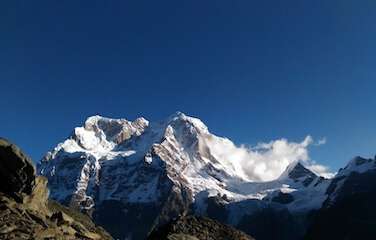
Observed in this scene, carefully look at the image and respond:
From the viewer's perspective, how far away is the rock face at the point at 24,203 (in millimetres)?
51469

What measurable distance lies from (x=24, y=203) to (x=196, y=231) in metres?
22.0

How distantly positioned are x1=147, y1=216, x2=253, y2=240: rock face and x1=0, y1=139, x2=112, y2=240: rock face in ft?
37.4

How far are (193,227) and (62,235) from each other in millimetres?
14221

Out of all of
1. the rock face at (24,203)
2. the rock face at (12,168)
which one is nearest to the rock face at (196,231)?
the rock face at (24,203)

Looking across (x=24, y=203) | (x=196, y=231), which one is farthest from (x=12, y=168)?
(x=196, y=231)

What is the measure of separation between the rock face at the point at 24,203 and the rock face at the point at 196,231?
11.4m

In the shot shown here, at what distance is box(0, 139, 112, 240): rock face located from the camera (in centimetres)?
5147

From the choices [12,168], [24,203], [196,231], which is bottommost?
[196,231]

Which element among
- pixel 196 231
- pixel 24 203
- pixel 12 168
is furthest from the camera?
pixel 24 203

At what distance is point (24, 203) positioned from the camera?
59.6 metres

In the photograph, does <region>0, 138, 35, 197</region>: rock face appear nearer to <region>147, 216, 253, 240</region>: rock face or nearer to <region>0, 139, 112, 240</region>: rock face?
<region>0, 139, 112, 240</region>: rock face

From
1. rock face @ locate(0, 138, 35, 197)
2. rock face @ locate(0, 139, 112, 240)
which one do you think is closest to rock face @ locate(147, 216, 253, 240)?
rock face @ locate(0, 139, 112, 240)

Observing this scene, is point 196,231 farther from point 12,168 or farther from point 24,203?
point 12,168

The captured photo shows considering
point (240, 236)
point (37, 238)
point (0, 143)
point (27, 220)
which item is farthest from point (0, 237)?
point (240, 236)
